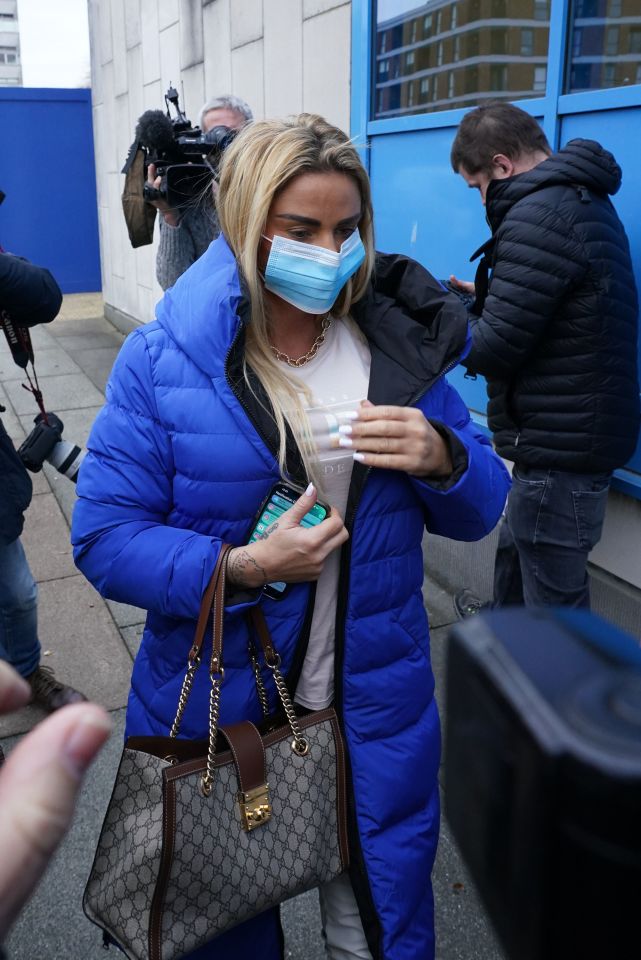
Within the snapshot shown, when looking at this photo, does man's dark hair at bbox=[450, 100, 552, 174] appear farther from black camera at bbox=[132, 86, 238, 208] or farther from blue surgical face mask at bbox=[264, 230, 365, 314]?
blue surgical face mask at bbox=[264, 230, 365, 314]

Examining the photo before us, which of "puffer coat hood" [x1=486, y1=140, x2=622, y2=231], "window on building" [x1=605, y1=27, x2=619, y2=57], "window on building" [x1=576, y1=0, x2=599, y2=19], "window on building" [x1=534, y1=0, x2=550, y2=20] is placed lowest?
"puffer coat hood" [x1=486, y1=140, x2=622, y2=231]

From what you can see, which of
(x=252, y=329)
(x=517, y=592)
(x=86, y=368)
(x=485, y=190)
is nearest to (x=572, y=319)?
(x=485, y=190)

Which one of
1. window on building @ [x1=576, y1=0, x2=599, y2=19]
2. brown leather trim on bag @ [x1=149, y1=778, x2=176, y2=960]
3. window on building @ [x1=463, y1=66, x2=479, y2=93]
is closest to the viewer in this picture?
brown leather trim on bag @ [x1=149, y1=778, x2=176, y2=960]

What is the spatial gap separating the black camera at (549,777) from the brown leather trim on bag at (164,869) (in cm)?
111

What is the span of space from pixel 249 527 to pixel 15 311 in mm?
1799

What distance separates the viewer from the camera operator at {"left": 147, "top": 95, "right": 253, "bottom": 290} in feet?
13.8

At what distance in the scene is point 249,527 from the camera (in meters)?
1.79

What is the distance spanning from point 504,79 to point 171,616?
3215 mm

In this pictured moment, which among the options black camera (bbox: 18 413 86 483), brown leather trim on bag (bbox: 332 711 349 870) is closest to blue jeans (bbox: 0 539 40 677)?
black camera (bbox: 18 413 86 483)

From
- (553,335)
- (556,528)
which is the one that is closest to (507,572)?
(556,528)

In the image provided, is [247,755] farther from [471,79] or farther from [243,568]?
[471,79]

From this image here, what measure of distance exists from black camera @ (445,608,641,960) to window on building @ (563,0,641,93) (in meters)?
3.27

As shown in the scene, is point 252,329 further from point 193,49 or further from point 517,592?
point 193,49

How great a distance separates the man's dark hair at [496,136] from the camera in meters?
3.22
